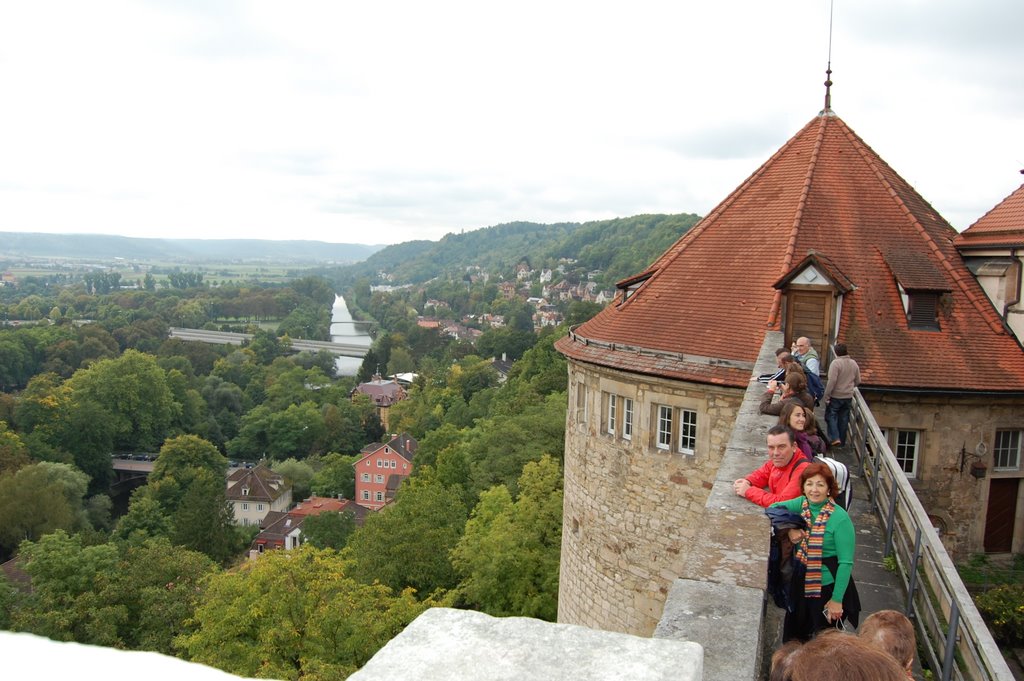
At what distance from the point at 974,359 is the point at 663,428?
185 inches

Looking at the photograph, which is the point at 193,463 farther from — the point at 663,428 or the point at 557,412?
the point at 663,428

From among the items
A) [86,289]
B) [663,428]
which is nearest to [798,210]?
[663,428]

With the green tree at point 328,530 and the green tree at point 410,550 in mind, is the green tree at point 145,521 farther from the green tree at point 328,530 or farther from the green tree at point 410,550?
the green tree at point 410,550

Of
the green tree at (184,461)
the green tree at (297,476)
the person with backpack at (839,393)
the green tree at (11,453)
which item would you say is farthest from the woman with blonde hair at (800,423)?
the green tree at (297,476)

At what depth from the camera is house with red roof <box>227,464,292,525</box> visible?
5767 centimetres

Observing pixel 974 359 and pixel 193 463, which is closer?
pixel 974 359

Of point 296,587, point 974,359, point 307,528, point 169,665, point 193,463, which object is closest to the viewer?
point 169,665

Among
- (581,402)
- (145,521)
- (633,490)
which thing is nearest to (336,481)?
(145,521)

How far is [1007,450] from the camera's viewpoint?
1150 centimetres

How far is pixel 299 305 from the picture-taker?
180m

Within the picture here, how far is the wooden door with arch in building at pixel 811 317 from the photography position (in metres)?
11.3

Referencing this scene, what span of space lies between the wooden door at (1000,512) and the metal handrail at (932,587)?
499 centimetres

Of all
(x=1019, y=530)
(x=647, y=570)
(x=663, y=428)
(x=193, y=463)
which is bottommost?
(x=193, y=463)

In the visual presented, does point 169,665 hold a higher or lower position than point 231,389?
higher
